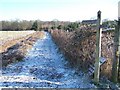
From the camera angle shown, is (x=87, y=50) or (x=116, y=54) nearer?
(x=116, y=54)

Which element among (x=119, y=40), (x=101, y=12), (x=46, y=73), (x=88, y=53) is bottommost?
(x=46, y=73)

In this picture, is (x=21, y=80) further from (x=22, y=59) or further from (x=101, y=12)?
(x=22, y=59)

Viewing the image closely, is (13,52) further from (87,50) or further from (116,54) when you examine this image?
(116,54)

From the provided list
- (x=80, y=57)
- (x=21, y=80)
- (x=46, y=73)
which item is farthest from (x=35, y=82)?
(x=80, y=57)

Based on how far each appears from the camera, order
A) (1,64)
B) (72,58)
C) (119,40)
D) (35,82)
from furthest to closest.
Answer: (1,64) < (72,58) < (35,82) < (119,40)

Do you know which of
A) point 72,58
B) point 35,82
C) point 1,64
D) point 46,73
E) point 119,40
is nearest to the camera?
point 119,40

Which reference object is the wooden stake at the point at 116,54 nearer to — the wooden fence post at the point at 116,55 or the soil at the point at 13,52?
the wooden fence post at the point at 116,55

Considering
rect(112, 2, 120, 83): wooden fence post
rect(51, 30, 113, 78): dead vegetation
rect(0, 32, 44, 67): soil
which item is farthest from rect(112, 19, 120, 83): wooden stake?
rect(0, 32, 44, 67): soil

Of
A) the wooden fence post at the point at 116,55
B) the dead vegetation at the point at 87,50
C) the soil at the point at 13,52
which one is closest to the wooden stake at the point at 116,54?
the wooden fence post at the point at 116,55

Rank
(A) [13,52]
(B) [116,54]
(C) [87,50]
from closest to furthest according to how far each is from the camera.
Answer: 1. (B) [116,54]
2. (C) [87,50]
3. (A) [13,52]

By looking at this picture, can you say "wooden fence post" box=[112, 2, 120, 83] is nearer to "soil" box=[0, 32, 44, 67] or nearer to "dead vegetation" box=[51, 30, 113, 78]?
"dead vegetation" box=[51, 30, 113, 78]

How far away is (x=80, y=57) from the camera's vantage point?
29.1ft

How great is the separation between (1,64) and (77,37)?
3400 mm

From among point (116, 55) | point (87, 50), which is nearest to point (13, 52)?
point (87, 50)
